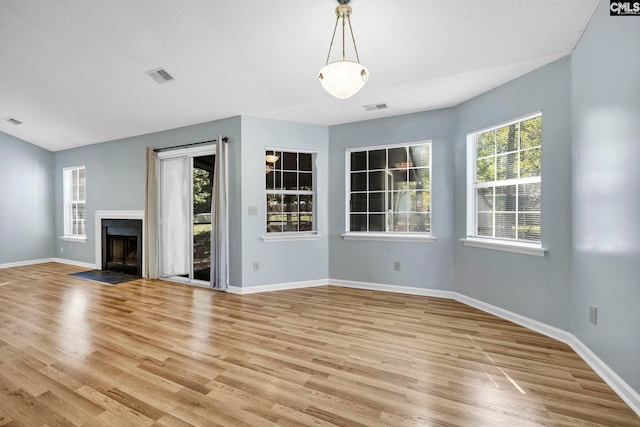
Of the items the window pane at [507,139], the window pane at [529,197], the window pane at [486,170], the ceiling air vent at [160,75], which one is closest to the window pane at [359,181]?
the window pane at [486,170]

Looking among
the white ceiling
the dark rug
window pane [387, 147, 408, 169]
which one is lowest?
the dark rug

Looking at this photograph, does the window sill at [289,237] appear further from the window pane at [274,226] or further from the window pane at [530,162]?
the window pane at [530,162]

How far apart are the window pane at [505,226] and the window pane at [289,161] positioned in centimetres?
293

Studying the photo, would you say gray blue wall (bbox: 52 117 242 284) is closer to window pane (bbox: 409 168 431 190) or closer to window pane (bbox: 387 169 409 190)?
window pane (bbox: 387 169 409 190)

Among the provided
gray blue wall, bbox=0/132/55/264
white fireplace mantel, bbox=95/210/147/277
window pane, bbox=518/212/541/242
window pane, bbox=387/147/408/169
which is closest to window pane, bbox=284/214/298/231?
window pane, bbox=387/147/408/169

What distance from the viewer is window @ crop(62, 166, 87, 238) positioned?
261 inches

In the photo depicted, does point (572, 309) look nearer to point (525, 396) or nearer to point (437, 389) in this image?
point (525, 396)

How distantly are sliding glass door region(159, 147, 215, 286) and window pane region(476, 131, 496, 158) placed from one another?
3.88m

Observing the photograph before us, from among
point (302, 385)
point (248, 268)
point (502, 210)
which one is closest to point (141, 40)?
point (248, 268)

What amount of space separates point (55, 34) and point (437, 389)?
16.1 feet

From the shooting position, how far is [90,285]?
189 inches

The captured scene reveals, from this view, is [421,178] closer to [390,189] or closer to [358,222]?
[390,189]

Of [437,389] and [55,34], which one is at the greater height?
[55,34]

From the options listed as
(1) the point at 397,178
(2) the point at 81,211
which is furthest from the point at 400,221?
(2) the point at 81,211
